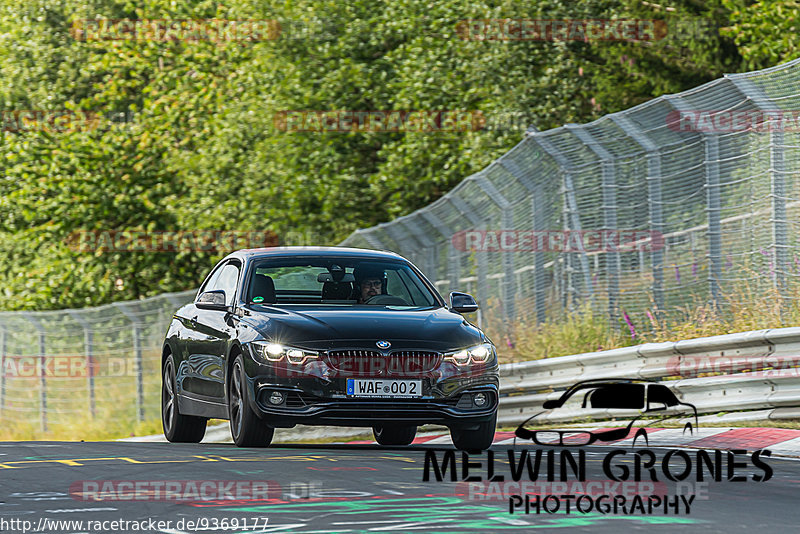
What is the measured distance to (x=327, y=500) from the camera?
8.09 meters

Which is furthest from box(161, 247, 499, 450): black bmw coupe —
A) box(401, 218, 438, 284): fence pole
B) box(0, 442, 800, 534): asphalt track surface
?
box(401, 218, 438, 284): fence pole

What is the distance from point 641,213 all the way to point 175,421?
6136 millimetres

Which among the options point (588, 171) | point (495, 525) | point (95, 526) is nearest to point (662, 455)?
point (495, 525)

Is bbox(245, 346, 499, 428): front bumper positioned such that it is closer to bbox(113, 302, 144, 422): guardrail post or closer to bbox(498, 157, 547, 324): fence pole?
bbox(498, 157, 547, 324): fence pole

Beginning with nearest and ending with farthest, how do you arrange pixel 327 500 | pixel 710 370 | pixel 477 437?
pixel 327 500 → pixel 477 437 → pixel 710 370

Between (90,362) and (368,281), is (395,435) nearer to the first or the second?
(368,281)

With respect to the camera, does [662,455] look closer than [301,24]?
Yes

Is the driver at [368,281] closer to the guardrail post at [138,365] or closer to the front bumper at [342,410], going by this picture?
the front bumper at [342,410]

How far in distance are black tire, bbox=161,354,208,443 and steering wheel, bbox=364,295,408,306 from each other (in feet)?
6.60

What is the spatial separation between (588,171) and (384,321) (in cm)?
680

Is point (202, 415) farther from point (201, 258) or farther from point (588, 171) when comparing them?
point (201, 258)

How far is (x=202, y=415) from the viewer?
12.6 meters

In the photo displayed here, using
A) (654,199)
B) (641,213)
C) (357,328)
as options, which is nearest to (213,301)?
(357,328)

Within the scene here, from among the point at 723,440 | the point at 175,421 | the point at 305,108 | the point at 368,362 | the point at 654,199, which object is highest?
the point at 305,108
